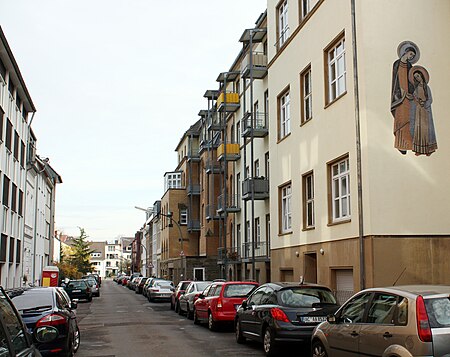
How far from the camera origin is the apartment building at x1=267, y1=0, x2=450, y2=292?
52.9 feet

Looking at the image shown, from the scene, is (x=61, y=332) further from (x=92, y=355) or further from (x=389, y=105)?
(x=389, y=105)

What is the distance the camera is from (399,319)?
7.82 meters

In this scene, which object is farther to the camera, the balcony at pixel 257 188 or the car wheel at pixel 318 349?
the balcony at pixel 257 188

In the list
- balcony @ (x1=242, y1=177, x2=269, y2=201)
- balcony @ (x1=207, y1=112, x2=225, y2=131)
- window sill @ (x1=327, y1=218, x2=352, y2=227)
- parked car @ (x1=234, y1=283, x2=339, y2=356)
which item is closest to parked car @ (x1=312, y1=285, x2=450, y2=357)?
parked car @ (x1=234, y1=283, x2=339, y2=356)

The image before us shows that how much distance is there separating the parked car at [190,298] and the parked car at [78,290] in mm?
14803

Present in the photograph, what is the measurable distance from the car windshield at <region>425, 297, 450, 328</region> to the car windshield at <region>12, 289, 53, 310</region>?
269 inches

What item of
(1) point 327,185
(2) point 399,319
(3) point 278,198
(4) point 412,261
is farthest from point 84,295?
(2) point 399,319

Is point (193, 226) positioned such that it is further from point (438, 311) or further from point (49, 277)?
point (438, 311)

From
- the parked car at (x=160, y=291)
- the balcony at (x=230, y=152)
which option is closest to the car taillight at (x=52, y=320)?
the balcony at (x=230, y=152)

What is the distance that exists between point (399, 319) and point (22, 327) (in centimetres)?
460

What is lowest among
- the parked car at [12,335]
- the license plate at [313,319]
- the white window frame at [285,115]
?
the license plate at [313,319]

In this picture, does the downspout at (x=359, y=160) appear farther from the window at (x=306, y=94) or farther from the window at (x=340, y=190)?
the window at (x=306, y=94)

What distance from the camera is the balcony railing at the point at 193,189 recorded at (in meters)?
55.4

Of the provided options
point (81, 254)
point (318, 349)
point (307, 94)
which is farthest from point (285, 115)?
point (81, 254)
